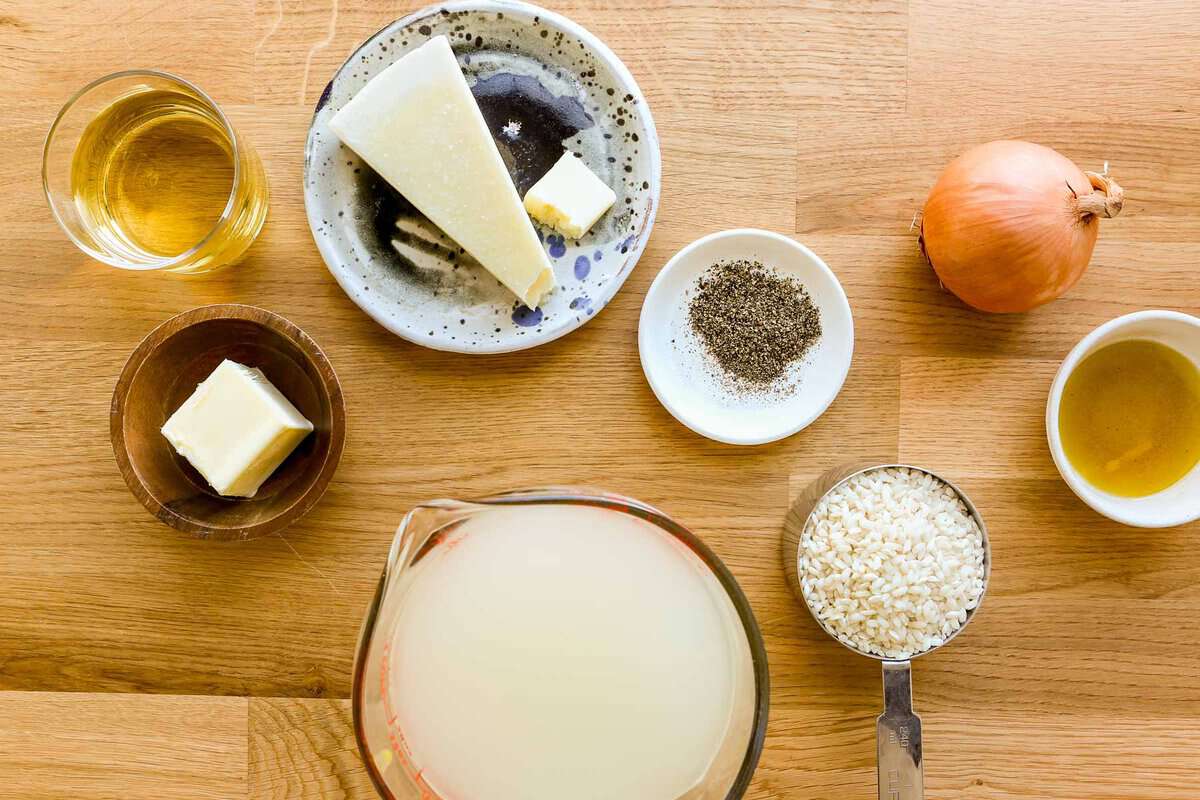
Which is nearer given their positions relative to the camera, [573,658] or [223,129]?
[573,658]

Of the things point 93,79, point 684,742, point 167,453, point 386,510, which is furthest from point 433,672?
point 93,79

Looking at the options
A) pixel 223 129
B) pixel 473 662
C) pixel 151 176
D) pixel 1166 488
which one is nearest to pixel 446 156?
pixel 223 129

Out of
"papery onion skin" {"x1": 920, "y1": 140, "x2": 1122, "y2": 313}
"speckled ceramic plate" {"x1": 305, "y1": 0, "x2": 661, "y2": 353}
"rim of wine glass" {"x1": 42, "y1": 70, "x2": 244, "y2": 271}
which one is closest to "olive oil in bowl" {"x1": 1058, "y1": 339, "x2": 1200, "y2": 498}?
"papery onion skin" {"x1": 920, "y1": 140, "x2": 1122, "y2": 313}

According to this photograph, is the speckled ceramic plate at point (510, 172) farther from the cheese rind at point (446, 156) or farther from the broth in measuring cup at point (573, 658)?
the broth in measuring cup at point (573, 658)

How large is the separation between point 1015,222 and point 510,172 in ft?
1.86

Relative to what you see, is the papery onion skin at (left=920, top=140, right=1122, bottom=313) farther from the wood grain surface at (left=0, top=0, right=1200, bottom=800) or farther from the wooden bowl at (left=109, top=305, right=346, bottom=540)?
the wooden bowl at (left=109, top=305, right=346, bottom=540)

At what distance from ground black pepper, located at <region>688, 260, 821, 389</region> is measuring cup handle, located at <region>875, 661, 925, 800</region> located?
36 centimetres

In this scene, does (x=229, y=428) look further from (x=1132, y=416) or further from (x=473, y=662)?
(x=1132, y=416)

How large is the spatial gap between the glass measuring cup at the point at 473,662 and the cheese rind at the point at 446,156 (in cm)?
40

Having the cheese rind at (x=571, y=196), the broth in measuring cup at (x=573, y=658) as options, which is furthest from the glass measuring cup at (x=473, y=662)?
the cheese rind at (x=571, y=196)

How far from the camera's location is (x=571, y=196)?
3.22 ft

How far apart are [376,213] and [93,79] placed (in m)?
0.38

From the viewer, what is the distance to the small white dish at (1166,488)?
99cm

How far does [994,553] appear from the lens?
3.47ft
